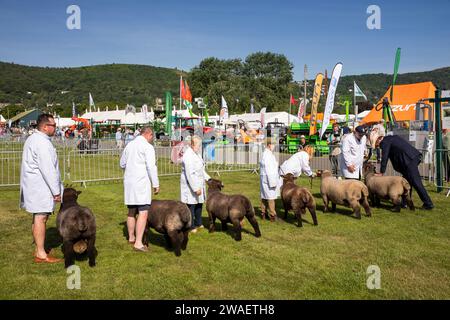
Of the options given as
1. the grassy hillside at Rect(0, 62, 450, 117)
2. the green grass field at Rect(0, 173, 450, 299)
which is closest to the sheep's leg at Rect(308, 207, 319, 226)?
the green grass field at Rect(0, 173, 450, 299)

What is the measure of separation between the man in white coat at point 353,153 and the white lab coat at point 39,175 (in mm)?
7005

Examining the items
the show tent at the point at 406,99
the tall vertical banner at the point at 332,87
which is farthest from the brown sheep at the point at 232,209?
the show tent at the point at 406,99

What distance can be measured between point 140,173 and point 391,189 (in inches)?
247

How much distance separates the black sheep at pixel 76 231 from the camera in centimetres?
547

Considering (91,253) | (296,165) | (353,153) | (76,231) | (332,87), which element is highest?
(332,87)

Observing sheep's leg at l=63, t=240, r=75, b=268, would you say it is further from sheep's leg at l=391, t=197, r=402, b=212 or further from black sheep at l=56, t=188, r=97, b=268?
sheep's leg at l=391, t=197, r=402, b=212

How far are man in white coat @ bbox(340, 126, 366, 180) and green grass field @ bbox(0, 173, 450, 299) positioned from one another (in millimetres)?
1351

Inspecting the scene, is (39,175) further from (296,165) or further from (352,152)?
(352,152)

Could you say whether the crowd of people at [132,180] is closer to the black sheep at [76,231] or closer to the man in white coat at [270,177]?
the man in white coat at [270,177]

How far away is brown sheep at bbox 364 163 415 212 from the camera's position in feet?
30.3

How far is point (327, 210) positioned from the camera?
959 cm

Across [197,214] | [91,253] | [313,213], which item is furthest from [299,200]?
[91,253]

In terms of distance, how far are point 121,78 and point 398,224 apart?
165m

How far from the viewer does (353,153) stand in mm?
9828
